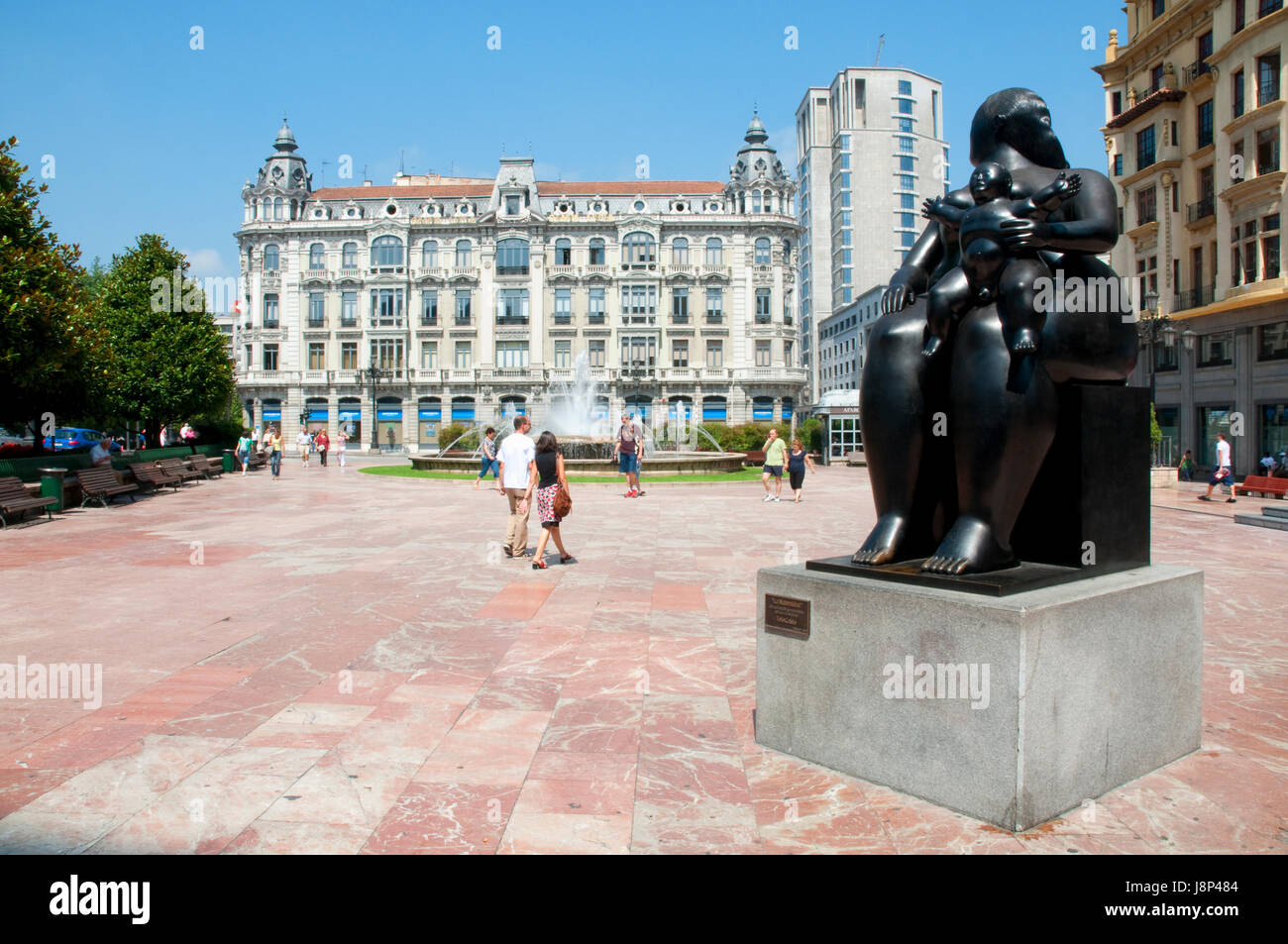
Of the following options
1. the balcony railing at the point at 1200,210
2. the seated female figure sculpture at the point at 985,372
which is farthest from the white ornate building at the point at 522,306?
the seated female figure sculpture at the point at 985,372

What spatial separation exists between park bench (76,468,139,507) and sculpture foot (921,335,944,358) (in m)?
18.6

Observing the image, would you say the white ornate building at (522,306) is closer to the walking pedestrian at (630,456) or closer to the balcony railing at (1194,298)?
the balcony railing at (1194,298)

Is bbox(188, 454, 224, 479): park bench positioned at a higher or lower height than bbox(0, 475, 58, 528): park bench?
higher

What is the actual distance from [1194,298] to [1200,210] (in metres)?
3.15

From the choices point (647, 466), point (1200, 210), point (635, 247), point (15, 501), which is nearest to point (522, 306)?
point (635, 247)

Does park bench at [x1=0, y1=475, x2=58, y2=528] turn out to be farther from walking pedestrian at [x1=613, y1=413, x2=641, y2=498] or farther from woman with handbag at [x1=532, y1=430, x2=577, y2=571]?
walking pedestrian at [x1=613, y1=413, x2=641, y2=498]

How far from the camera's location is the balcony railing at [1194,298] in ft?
99.3

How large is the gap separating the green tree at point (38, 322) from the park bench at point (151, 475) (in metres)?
1.88

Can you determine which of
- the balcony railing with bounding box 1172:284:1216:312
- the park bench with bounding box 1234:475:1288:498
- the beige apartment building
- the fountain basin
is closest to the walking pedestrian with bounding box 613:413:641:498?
the fountain basin

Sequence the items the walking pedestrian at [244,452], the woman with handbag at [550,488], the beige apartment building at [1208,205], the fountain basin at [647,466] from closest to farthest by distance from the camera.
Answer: the woman with handbag at [550,488], the beige apartment building at [1208,205], the fountain basin at [647,466], the walking pedestrian at [244,452]

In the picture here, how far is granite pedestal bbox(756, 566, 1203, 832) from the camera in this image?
321cm

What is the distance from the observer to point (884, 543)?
391 centimetres

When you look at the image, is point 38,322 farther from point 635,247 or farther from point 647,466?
point 635,247

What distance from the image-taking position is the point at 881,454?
3.92 metres
